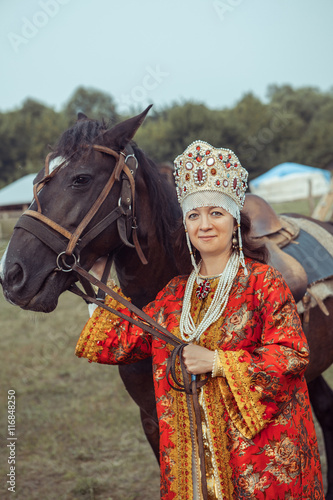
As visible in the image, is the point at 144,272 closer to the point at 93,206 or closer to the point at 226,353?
the point at 93,206

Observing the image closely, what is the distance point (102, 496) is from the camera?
321cm

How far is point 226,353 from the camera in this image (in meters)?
1.50

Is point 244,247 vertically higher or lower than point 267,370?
higher

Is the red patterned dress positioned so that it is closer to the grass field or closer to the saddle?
the saddle

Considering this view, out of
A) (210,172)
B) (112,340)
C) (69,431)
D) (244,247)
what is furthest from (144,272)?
(69,431)

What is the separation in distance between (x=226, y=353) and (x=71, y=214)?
84cm

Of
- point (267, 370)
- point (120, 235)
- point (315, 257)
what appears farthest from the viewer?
point (315, 257)

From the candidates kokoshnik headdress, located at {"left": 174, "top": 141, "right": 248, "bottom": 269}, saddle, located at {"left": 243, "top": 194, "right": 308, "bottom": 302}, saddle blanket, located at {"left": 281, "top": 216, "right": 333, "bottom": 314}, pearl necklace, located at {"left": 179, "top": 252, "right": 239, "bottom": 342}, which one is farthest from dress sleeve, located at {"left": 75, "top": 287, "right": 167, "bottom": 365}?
saddle blanket, located at {"left": 281, "top": 216, "right": 333, "bottom": 314}

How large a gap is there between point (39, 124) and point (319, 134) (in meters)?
20.9

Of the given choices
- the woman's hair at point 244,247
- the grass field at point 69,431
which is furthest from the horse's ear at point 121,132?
the grass field at point 69,431

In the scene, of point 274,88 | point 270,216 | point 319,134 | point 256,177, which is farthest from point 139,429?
point 274,88

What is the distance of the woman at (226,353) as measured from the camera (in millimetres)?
1476

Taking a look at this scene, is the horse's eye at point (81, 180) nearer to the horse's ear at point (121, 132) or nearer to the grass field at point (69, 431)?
the horse's ear at point (121, 132)

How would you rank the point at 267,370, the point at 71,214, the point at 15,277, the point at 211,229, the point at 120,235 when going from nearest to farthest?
the point at 267,370, the point at 211,229, the point at 15,277, the point at 71,214, the point at 120,235
